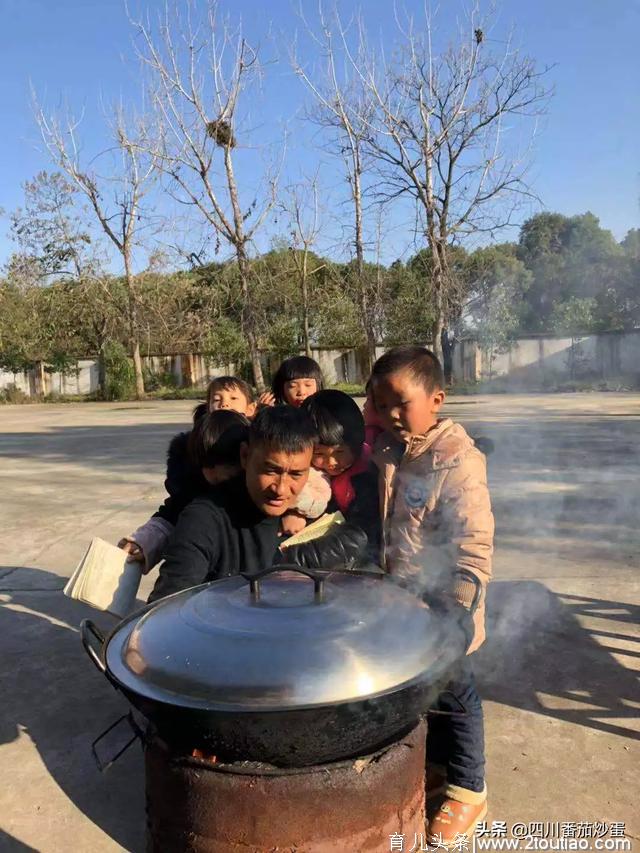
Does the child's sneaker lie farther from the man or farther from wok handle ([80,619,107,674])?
wok handle ([80,619,107,674])

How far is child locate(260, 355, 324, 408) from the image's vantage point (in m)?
3.00

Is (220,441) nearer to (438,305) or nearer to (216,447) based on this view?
(216,447)

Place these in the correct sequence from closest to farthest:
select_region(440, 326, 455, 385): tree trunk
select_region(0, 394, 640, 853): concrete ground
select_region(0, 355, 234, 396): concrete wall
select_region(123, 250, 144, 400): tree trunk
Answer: select_region(0, 394, 640, 853): concrete ground < select_region(440, 326, 455, 385): tree trunk < select_region(123, 250, 144, 400): tree trunk < select_region(0, 355, 234, 396): concrete wall

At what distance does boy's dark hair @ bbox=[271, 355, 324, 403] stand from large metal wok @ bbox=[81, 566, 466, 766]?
1.61 metres

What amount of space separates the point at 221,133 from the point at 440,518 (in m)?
18.4

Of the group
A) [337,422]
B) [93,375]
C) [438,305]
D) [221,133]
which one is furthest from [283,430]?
[93,375]

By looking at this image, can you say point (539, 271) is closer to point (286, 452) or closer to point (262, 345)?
point (286, 452)

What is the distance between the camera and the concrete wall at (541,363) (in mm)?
10000

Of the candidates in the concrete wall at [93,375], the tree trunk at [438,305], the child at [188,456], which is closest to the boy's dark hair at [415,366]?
the child at [188,456]

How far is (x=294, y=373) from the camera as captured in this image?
3.04 meters

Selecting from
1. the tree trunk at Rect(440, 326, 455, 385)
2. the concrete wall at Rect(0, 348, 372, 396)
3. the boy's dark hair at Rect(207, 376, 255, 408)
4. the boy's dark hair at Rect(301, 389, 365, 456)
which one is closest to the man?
the boy's dark hair at Rect(301, 389, 365, 456)

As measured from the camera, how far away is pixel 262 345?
2500 centimetres

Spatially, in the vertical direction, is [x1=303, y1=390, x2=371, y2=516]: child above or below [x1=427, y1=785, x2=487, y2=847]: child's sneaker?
above

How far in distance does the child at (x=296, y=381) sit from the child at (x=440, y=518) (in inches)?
37.8
